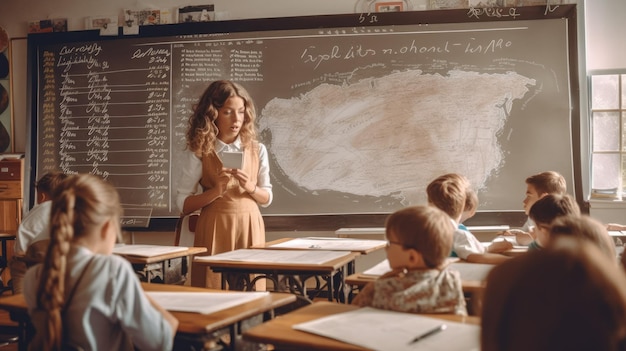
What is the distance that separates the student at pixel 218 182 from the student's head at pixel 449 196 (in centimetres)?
90

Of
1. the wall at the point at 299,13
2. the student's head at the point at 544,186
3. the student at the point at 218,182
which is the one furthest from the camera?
the wall at the point at 299,13

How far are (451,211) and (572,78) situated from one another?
2.30 metres

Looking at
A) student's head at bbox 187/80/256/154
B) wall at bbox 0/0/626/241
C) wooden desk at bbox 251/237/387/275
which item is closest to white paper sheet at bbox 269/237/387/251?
wooden desk at bbox 251/237/387/275

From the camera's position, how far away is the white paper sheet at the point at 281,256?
2490 millimetres

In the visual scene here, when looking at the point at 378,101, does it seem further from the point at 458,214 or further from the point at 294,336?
the point at 294,336

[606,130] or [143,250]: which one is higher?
[606,130]

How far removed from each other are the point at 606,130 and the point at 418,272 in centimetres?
349

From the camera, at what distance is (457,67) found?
179 inches

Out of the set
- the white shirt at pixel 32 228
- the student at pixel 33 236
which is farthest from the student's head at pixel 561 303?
the white shirt at pixel 32 228

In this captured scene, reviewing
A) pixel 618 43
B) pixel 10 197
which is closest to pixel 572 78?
pixel 618 43

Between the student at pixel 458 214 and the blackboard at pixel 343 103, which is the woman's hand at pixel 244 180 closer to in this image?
the student at pixel 458 214

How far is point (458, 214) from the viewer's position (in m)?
2.71

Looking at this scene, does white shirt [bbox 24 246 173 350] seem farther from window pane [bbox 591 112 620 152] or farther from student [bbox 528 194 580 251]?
window pane [bbox 591 112 620 152]

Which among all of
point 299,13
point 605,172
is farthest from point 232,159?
point 605,172
